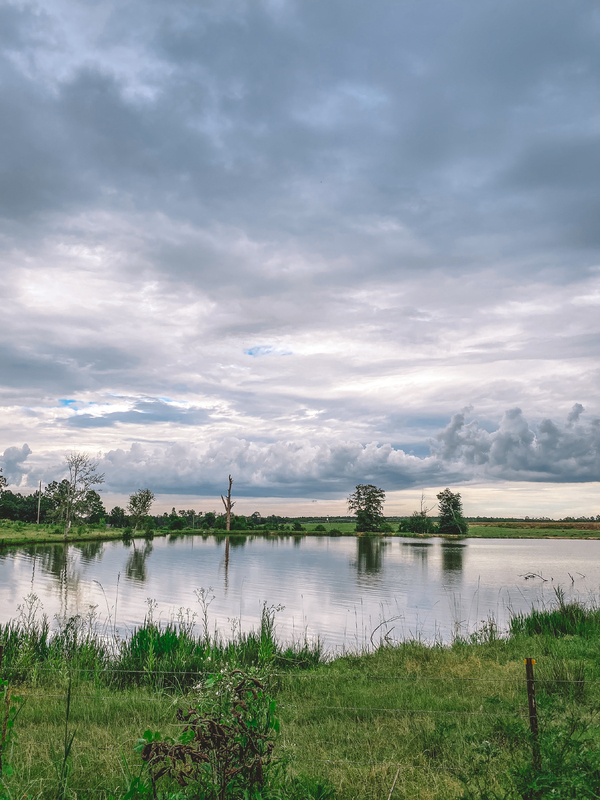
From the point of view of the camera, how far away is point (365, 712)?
6465mm

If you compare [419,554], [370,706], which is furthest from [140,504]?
[370,706]

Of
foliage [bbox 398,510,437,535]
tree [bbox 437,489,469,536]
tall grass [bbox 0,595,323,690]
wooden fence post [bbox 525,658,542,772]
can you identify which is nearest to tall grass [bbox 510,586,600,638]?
tall grass [bbox 0,595,323,690]

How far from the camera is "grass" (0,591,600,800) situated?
396 cm

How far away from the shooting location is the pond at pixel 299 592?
14.4 meters

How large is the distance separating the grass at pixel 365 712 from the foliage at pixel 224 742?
36cm

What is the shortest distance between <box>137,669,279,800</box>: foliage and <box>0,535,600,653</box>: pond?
6.81 m

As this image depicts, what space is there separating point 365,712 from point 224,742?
4.28m

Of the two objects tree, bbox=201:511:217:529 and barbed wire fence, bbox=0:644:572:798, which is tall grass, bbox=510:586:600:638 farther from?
tree, bbox=201:511:217:529

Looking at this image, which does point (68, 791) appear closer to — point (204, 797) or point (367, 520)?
point (204, 797)

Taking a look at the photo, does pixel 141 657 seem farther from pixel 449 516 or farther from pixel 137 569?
pixel 449 516

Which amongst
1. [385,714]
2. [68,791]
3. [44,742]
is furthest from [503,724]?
[44,742]

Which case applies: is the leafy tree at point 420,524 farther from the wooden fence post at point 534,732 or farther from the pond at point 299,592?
the wooden fence post at point 534,732

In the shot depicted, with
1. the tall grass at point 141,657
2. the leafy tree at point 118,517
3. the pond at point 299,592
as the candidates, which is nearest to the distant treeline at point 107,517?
the leafy tree at point 118,517

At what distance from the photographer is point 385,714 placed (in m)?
6.25
